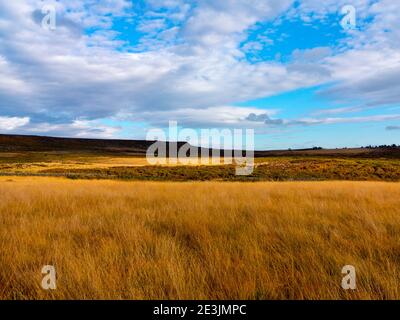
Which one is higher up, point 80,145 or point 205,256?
point 80,145

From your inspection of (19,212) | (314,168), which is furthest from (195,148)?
(19,212)

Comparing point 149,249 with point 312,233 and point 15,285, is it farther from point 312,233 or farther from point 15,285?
point 312,233

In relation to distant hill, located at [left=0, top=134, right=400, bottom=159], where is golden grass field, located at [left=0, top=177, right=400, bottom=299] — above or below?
below

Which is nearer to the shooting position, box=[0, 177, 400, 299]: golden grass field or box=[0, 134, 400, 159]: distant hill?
box=[0, 177, 400, 299]: golden grass field

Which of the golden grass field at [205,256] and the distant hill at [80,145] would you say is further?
the distant hill at [80,145]

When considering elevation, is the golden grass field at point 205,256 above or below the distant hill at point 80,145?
below

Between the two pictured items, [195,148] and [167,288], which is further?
[195,148]

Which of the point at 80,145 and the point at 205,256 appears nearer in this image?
the point at 205,256

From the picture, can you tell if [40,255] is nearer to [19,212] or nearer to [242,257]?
[242,257]

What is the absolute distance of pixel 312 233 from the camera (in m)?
5.04
